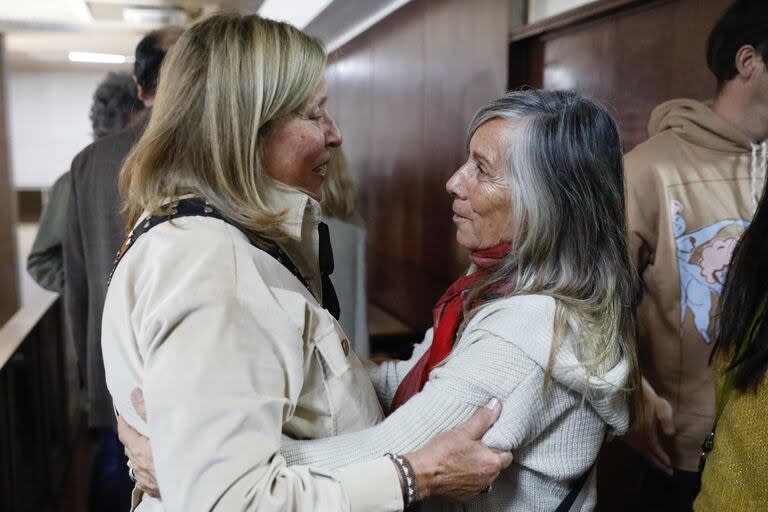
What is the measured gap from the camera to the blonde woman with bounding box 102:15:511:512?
83 cm

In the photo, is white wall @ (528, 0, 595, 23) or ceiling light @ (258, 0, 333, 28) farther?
ceiling light @ (258, 0, 333, 28)

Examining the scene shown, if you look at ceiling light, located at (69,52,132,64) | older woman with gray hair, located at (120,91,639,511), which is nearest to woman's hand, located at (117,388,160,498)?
older woman with gray hair, located at (120,91,639,511)

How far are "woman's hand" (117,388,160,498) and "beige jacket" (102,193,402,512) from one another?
0.04 metres

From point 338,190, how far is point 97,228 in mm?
783

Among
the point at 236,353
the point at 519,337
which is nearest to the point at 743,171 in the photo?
the point at 519,337

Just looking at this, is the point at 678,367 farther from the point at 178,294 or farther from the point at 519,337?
the point at 178,294

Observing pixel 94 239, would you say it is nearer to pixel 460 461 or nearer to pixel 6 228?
pixel 460 461

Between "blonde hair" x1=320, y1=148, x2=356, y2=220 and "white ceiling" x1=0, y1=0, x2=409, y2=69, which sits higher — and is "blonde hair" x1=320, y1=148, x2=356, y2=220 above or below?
below

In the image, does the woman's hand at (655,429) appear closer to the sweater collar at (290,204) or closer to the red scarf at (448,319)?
the red scarf at (448,319)

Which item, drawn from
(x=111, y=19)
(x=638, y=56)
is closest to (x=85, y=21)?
A: (x=111, y=19)

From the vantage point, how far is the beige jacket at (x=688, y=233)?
1.62m

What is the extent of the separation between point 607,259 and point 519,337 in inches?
9.9

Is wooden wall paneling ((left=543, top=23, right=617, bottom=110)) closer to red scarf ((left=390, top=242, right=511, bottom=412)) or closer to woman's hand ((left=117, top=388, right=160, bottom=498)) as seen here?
red scarf ((left=390, top=242, right=511, bottom=412))

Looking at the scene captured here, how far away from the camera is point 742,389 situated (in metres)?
1.02
